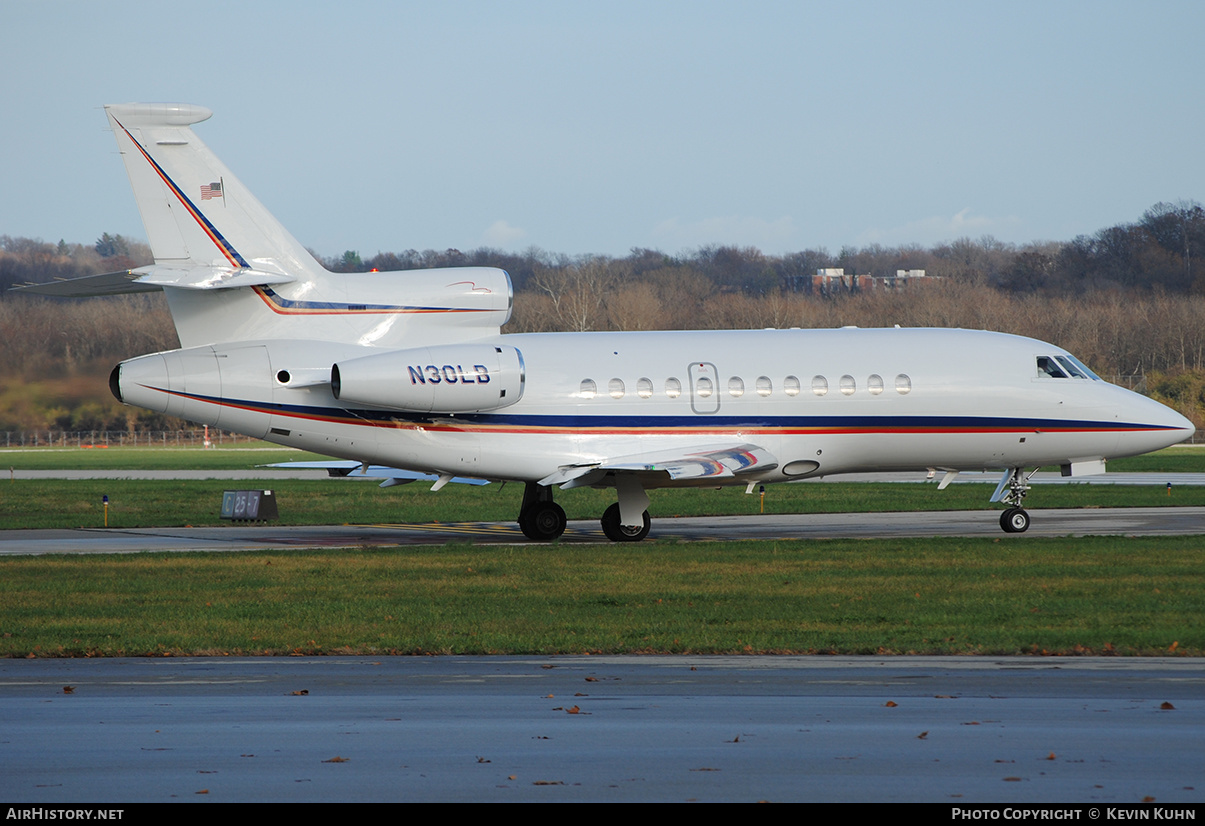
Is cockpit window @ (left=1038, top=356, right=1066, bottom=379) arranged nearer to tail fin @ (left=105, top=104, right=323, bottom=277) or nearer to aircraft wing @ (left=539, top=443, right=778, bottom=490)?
aircraft wing @ (left=539, top=443, right=778, bottom=490)

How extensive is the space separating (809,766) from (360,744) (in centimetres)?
300

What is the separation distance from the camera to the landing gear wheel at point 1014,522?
83.6ft

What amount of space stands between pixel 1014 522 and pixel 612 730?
18.1m

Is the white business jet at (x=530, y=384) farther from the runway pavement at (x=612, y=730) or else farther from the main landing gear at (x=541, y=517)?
the runway pavement at (x=612, y=730)

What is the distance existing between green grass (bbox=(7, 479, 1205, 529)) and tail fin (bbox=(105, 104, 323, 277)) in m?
10.2

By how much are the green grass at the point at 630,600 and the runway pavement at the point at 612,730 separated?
0.99 m

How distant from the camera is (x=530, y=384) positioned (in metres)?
24.4

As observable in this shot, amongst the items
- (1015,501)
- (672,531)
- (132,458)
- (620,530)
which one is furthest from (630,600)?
(132,458)

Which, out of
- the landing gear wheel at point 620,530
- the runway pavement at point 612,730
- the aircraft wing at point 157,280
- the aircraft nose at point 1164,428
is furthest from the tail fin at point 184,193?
the aircraft nose at point 1164,428

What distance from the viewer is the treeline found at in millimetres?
37250

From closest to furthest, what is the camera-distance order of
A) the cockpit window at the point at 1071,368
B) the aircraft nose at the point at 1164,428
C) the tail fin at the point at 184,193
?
the tail fin at the point at 184,193 → the aircraft nose at the point at 1164,428 → the cockpit window at the point at 1071,368

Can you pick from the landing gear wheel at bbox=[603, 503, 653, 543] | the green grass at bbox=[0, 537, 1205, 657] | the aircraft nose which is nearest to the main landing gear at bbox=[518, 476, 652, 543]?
the landing gear wheel at bbox=[603, 503, 653, 543]

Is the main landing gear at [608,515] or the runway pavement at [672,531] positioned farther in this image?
the runway pavement at [672,531]

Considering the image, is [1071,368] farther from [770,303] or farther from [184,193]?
[770,303]
